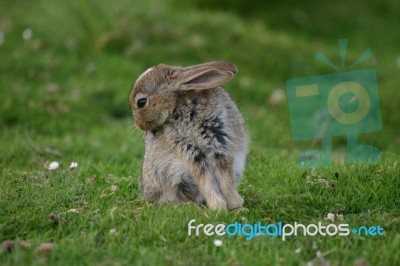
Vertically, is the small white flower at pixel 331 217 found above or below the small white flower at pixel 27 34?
below

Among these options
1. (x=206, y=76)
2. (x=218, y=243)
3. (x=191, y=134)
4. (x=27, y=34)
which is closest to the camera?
(x=218, y=243)

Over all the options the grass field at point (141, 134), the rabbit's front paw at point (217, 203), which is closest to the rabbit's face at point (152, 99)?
the grass field at point (141, 134)

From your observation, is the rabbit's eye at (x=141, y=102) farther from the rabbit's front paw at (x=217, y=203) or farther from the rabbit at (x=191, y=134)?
the rabbit's front paw at (x=217, y=203)

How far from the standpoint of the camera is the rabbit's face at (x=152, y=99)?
564 cm

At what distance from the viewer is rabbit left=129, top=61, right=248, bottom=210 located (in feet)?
17.9

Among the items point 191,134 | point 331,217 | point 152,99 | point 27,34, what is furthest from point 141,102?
point 27,34

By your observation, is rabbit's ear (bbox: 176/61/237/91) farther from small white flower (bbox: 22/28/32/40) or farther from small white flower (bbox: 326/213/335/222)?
small white flower (bbox: 22/28/32/40)

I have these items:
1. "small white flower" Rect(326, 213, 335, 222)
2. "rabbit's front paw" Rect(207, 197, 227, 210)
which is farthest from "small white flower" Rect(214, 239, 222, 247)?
"small white flower" Rect(326, 213, 335, 222)

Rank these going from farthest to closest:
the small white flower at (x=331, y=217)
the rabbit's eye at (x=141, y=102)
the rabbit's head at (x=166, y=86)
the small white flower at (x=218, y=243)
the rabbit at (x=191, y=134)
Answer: the rabbit's eye at (x=141, y=102) < the rabbit's head at (x=166, y=86) < the rabbit at (x=191, y=134) < the small white flower at (x=331, y=217) < the small white flower at (x=218, y=243)

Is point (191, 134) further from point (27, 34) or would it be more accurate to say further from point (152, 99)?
point (27, 34)

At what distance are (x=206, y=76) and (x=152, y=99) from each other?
20.7 inches

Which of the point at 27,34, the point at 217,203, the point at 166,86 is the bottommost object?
the point at 217,203

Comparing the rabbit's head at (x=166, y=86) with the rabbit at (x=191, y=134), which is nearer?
the rabbit at (x=191, y=134)

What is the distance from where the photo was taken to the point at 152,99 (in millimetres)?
5648
